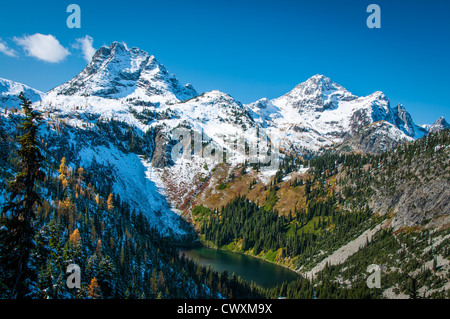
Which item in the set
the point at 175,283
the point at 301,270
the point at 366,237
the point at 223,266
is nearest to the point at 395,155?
the point at 366,237

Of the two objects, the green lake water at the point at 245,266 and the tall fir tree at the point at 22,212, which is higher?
the tall fir tree at the point at 22,212

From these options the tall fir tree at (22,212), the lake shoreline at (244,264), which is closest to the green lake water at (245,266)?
the lake shoreline at (244,264)

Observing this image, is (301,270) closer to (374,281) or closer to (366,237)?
(366,237)

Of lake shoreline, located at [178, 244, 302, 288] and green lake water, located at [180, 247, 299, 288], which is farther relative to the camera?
lake shoreline, located at [178, 244, 302, 288]

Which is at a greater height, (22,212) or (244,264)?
(22,212)

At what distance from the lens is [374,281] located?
110250 millimetres

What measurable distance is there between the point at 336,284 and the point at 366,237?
124ft

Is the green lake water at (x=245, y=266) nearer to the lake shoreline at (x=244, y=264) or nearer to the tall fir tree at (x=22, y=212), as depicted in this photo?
the lake shoreline at (x=244, y=264)
